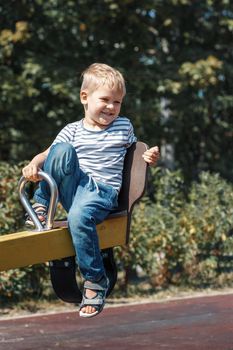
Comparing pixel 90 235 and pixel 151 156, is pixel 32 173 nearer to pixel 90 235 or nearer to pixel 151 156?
pixel 90 235

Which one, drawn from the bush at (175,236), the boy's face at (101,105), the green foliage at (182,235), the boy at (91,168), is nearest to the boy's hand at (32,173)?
the boy at (91,168)

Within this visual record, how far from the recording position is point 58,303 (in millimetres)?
9484

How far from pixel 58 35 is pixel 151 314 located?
614 centimetres

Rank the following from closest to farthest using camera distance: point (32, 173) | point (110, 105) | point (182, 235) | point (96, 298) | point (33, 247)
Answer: point (33, 247) < point (32, 173) < point (96, 298) < point (110, 105) < point (182, 235)

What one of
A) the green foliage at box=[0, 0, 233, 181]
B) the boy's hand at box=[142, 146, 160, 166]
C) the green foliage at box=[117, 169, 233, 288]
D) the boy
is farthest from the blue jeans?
the green foliage at box=[0, 0, 233, 181]

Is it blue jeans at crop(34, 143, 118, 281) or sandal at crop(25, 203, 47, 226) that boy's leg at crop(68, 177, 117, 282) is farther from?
sandal at crop(25, 203, 47, 226)

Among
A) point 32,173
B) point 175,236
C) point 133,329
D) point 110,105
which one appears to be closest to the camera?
point 32,173

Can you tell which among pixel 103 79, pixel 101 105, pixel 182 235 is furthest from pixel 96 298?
pixel 182 235

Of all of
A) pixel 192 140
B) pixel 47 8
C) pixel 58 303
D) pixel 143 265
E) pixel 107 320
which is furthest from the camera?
pixel 192 140

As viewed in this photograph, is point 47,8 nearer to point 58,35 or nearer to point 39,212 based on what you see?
point 58,35

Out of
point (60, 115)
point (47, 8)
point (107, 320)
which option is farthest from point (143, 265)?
point (47, 8)

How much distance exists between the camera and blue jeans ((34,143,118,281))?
13.7 feet

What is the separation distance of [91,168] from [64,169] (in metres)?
0.26

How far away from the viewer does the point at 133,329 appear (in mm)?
7480
